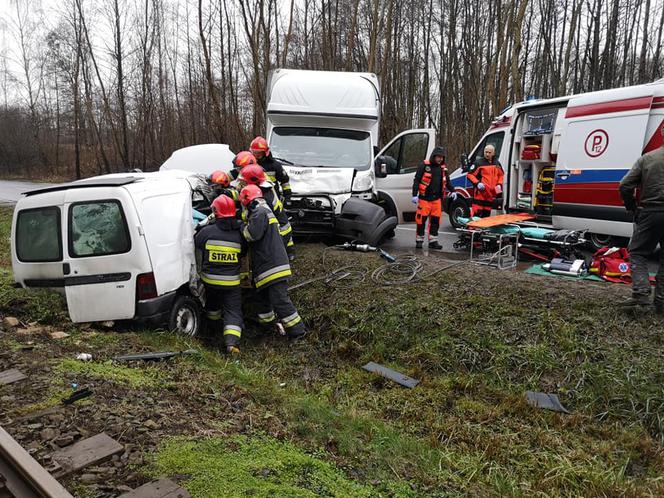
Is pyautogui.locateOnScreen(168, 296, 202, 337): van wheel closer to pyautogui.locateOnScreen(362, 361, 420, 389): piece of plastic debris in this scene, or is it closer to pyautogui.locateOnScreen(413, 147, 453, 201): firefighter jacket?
pyautogui.locateOnScreen(362, 361, 420, 389): piece of plastic debris

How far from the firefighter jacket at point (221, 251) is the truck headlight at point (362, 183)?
2972 mm

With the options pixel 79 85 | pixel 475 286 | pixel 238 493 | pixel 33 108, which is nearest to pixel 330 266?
pixel 475 286

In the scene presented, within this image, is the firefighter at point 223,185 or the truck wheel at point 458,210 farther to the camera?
the truck wheel at point 458,210

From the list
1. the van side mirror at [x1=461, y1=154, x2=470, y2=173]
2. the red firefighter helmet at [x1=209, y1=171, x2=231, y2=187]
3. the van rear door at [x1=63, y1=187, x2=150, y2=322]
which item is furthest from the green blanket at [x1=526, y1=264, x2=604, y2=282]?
the van rear door at [x1=63, y1=187, x2=150, y2=322]

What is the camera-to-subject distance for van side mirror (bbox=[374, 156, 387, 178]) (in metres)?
8.53

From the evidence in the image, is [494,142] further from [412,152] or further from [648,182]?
[648,182]

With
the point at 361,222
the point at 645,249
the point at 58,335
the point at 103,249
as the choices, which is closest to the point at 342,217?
the point at 361,222

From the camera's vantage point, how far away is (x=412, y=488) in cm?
287

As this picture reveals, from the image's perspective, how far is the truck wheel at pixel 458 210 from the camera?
10.8 m

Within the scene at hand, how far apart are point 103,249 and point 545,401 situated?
4229mm

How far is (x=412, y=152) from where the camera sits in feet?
32.4

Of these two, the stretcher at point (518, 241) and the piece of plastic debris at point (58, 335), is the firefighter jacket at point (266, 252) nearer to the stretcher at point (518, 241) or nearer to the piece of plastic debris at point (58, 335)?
the piece of plastic debris at point (58, 335)

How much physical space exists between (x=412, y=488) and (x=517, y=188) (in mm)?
7836

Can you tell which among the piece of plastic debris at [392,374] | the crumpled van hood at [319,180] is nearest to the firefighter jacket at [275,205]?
the crumpled van hood at [319,180]
